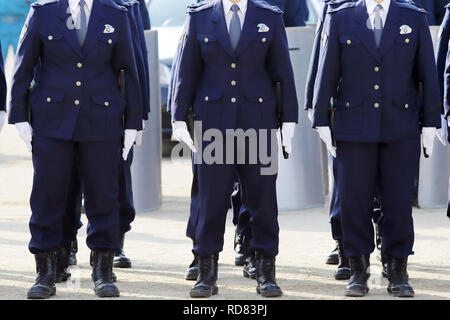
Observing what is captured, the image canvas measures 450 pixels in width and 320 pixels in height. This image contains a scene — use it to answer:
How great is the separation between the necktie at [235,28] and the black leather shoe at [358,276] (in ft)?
4.67

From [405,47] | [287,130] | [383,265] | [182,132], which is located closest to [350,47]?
[405,47]

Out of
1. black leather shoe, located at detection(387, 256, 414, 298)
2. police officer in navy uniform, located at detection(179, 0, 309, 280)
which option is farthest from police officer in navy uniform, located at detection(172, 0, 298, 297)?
black leather shoe, located at detection(387, 256, 414, 298)

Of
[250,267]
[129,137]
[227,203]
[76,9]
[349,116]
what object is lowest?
[250,267]

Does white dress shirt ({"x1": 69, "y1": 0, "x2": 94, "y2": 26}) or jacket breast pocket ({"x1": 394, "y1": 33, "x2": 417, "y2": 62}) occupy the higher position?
white dress shirt ({"x1": 69, "y1": 0, "x2": 94, "y2": 26})

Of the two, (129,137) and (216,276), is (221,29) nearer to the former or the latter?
(129,137)

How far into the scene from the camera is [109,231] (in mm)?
7406

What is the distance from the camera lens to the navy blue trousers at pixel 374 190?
7324 mm

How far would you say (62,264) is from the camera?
7.86 metres

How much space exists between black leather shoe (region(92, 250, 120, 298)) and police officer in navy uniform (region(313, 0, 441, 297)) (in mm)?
1364

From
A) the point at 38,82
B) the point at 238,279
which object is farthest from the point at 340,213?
the point at 38,82

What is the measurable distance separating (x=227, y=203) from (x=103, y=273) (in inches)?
32.5

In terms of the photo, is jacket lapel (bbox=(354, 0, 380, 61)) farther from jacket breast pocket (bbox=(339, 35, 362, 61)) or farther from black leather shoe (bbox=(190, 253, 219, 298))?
black leather shoe (bbox=(190, 253, 219, 298))

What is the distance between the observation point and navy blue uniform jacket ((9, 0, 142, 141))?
722 cm

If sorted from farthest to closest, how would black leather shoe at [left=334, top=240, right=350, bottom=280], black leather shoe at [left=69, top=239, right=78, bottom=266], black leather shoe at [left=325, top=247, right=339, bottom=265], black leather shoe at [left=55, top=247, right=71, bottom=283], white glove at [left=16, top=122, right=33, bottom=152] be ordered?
black leather shoe at [left=325, top=247, right=339, bottom=265] → black leather shoe at [left=69, top=239, right=78, bottom=266] → black leather shoe at [left=334, top=240, right=350, bottom=280] → black leather shoe at [left=55, top=247, right=71, bottom=283] → white glove at [left=16, top=122, right=33, bottom=152]
